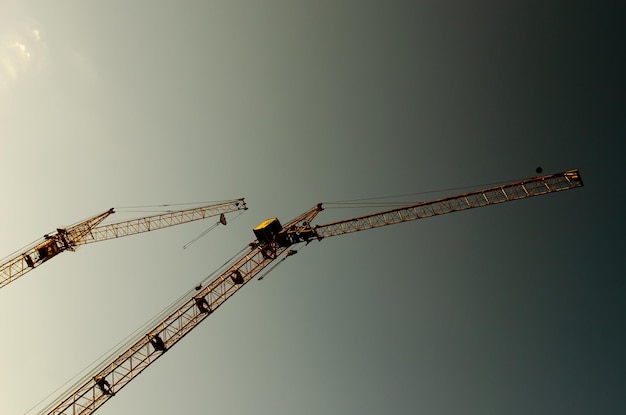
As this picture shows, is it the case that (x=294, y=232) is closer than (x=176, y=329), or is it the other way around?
(x=176, y=329)

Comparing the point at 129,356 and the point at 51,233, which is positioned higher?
the point at 51,233

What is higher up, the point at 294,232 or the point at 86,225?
the point at 86,225

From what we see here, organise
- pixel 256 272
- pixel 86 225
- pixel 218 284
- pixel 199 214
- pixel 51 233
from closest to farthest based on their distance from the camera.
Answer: pixel 218 284
pixel 256 272
pixel 51 233
pixel 86 225
pixel 199 214

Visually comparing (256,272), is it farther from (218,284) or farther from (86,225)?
(86,225)

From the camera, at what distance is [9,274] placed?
3256 centimetres

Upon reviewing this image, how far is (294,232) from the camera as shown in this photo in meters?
32.2

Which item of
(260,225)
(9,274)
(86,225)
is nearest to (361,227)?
(260,225)

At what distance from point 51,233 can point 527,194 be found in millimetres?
49532

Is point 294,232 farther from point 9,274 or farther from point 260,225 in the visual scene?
point 9,274

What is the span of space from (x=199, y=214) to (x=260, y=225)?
52.3ft

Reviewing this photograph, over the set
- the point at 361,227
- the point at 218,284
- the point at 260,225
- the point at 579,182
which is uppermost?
A: the point at 260,225

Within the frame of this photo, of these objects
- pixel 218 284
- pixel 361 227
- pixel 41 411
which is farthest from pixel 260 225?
pixel 41 411

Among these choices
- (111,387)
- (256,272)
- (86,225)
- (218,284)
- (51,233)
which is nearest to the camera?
(111,387)

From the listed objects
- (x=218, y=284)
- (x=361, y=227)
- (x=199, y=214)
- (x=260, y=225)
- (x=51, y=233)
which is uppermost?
(x=51, y=233)
